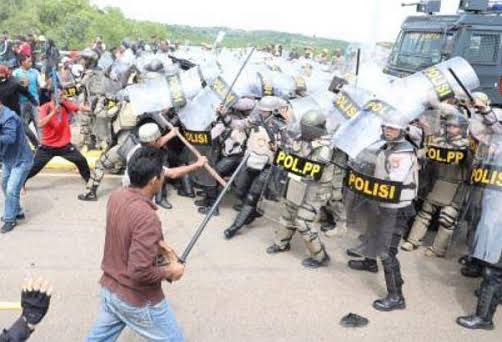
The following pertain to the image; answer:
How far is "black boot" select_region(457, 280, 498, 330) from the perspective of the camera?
432 centimetres

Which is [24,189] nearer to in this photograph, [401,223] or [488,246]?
[401,223]

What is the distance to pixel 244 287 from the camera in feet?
16.3

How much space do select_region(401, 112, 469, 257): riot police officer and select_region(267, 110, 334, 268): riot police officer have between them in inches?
48.8

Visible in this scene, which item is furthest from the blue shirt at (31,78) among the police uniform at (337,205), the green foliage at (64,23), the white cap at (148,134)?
the green foliage at (64,23)

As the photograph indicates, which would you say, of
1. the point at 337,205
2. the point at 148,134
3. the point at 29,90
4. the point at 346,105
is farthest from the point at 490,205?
the point at 29,90

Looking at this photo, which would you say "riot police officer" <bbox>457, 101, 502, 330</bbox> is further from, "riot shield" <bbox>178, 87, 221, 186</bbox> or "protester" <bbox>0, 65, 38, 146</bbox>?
"protester" <bbox>0, 65, 38, 146</bbox>

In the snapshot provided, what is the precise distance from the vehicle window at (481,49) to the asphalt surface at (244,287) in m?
3.37

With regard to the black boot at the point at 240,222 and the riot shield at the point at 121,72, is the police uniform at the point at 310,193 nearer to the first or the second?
the black boot at the point at 240,222

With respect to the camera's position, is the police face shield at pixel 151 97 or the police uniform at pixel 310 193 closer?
the police uniform at pixel 310 193

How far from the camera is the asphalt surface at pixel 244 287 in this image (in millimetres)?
4285

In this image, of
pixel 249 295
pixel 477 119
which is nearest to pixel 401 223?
pixel 477 119

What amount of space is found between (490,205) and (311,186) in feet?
5.44

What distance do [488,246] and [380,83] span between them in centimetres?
214

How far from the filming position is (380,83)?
221 inches
